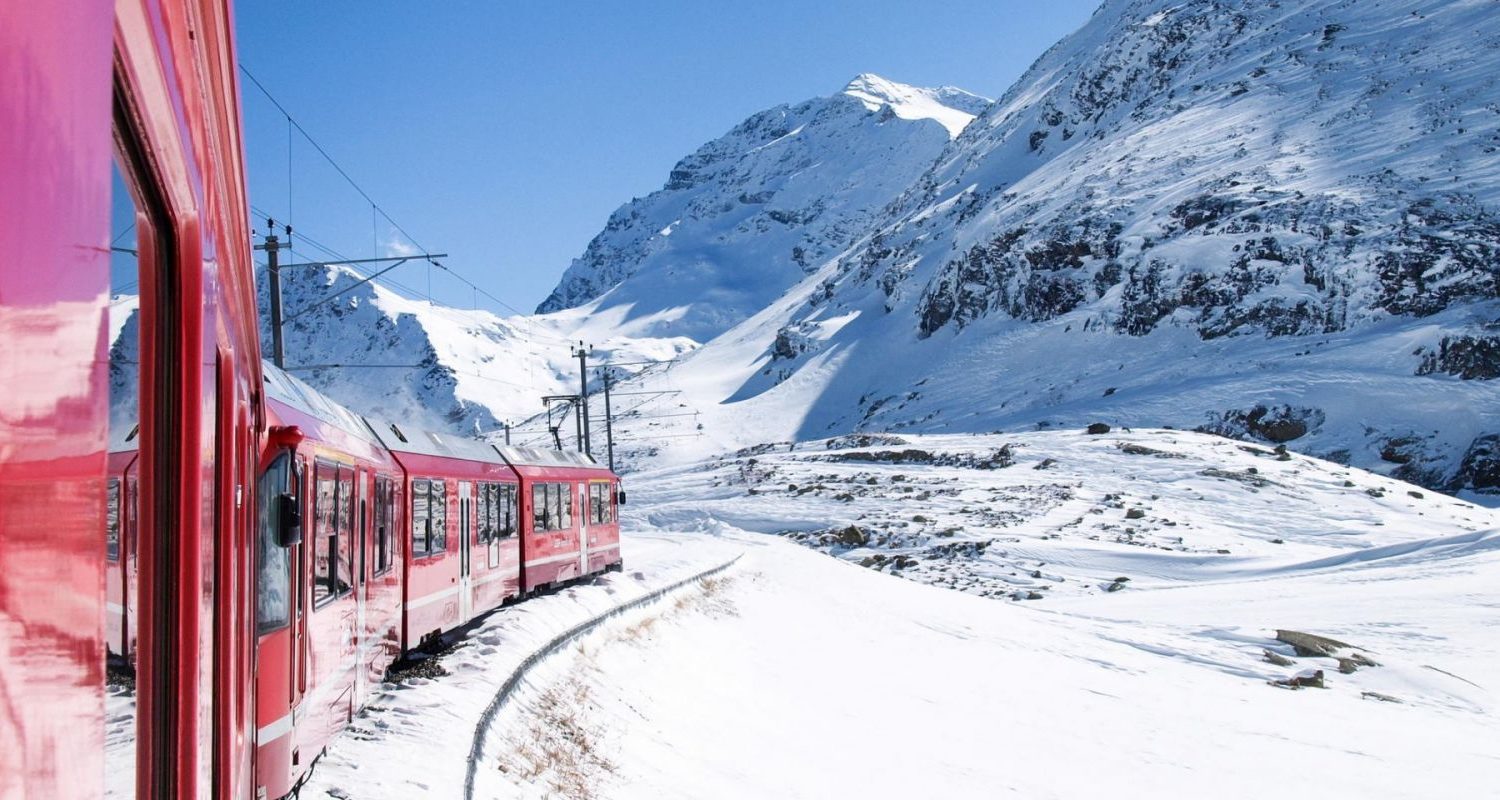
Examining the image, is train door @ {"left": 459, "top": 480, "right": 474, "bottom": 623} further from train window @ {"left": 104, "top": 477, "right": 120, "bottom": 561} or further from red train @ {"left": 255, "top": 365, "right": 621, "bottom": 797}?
train window @ {"left": 104, "top": 477, "right": 120, "bottom": 561}

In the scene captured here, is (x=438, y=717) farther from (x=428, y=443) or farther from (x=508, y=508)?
(x=508, y=508)

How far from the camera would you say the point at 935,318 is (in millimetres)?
111188

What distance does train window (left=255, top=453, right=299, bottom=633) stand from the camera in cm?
570

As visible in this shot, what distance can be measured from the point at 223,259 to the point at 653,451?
98.5m

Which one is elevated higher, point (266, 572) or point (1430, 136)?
point (1430, 136)

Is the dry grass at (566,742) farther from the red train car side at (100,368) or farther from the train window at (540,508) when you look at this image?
the red train car side at (100,368)

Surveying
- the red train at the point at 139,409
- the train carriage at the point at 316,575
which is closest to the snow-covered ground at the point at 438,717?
the train carriage at the point at 316,575

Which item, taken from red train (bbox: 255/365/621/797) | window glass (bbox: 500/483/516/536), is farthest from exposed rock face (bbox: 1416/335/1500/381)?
window glass (bbox: 500/483/516/536)

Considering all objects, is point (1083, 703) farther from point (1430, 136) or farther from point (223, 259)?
point (1430, 136)

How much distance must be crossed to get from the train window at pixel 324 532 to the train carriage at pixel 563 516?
9.49m

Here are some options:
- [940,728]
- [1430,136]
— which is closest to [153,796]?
[940,728]

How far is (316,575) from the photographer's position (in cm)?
724

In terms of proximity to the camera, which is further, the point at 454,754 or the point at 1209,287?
the point at 1209,287

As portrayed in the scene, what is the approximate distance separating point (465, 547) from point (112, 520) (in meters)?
13.1
